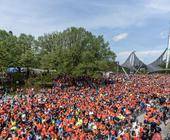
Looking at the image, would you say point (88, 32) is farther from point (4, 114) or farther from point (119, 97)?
point (4, 114)

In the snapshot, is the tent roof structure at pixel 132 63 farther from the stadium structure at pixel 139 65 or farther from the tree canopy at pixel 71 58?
the tree canopy at pixel 71 58

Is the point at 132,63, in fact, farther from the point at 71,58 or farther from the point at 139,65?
the point at 71,58

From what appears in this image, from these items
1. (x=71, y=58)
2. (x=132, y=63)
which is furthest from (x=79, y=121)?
(x=132, y=63)

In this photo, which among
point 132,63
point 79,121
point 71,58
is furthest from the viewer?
point 132,63

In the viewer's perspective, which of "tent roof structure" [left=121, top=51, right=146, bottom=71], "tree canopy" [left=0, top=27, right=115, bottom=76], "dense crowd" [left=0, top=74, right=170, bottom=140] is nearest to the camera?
"dense crowd" [left=0, top=74, right=170, bottom=140]

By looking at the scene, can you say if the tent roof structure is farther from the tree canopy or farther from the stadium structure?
the tree canopy

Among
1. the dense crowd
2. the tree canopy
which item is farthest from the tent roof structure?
the dense crowd

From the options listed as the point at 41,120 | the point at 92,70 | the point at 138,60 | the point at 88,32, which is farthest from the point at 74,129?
the point at 138,60

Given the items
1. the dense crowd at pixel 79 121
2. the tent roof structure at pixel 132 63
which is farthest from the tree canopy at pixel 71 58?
the dense crowd at pixel 79 121

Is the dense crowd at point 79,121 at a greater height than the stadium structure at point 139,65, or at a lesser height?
lesser

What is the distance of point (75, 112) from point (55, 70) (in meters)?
34.2

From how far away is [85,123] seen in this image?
2209cm

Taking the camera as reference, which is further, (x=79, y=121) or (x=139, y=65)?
(x=139, y=65)

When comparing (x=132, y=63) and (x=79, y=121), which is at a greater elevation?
(x=132, y=63)
